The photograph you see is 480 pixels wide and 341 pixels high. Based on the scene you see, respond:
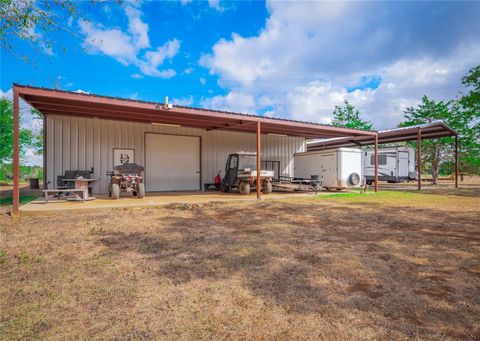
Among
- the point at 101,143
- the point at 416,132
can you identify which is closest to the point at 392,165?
the point at 416,132

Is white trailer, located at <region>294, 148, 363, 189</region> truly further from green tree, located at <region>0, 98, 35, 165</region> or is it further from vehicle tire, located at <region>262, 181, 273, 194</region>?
green tree, located at <region>0, 98, 35, 165</region>

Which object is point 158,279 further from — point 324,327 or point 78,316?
point 324,327

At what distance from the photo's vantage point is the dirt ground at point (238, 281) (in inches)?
83.4

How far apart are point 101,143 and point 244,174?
21.2 feet

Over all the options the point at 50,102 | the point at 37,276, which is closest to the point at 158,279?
A: the point at 37,276

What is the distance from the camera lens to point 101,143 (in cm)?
1148

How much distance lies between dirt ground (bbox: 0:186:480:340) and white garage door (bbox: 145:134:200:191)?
7.19 metres

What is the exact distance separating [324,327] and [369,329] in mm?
354

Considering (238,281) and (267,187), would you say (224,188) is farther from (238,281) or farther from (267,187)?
(238,281)

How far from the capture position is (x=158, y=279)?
9.89 feet

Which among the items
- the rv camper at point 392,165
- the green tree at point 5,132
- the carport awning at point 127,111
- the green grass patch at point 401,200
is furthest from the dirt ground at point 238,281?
the green tree at point 5,132

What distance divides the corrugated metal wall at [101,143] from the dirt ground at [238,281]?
219 inches

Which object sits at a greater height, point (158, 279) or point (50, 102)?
point (50, 102)

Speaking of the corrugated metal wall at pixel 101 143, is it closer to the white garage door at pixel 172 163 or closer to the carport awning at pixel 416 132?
the white garage door at pixel 172 163
